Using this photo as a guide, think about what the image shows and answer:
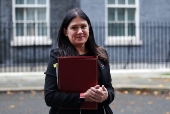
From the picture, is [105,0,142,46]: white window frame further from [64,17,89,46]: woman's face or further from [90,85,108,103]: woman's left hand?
[90,85,108,103]: woman's left hand

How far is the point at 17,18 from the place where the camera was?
13758mm

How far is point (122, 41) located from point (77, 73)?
11609 mm

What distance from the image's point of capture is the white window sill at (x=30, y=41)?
43.6 feet

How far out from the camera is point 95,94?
223 cm

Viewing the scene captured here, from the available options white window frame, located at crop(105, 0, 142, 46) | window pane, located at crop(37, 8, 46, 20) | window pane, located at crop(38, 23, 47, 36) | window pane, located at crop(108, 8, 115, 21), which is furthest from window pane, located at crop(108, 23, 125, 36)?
window pane, located at crop(37, 8, 46, 20)

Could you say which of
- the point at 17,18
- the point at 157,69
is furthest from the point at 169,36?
the point at 17,18

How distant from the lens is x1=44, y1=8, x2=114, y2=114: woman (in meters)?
2.29

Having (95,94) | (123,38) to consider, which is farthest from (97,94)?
(123,38)

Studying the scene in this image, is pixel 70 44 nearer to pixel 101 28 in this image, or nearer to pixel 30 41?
pixel 101 28

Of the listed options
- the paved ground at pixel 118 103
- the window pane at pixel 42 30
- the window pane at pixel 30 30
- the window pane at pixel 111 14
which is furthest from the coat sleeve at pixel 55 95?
the window pane at pixel 111 14

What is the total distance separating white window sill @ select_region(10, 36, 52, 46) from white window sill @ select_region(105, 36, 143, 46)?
2.39 meters

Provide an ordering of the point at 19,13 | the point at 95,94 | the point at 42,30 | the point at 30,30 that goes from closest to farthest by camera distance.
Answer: the point at 95,94, the point at 30,30, the point at 42,30, the point at 19,13

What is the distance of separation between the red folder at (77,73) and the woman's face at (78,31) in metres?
0.23

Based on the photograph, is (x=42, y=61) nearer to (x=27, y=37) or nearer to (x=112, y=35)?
(x=27, y=37)
